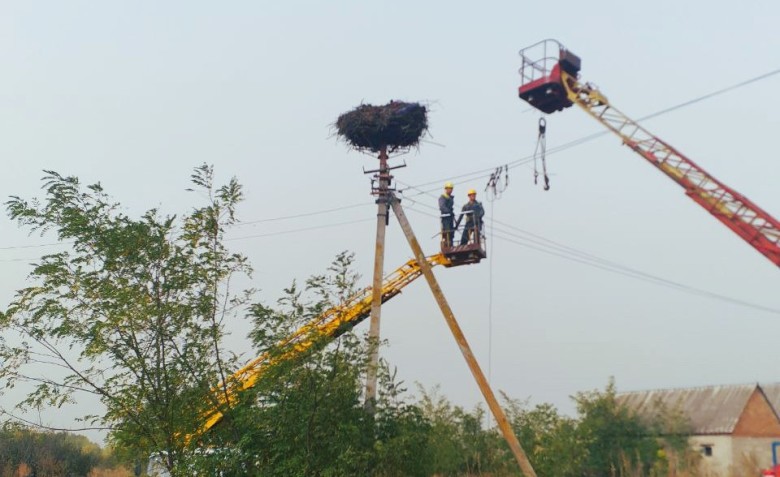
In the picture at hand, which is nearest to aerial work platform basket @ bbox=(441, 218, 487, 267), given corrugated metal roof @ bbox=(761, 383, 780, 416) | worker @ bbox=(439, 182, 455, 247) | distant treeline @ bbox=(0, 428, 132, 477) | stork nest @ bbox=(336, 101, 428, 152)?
worker @ bbox=(439, 182, 455, 247)

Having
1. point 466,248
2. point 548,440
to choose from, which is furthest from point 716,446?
point 466,248

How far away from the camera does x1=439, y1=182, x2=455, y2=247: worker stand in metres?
17.2

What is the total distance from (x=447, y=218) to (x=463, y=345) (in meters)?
3.55

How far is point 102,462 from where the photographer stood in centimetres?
2842

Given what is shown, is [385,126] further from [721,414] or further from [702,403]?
[702,403]

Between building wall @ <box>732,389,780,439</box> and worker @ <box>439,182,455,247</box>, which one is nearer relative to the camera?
worker @ <box>439,182,455,247</box>

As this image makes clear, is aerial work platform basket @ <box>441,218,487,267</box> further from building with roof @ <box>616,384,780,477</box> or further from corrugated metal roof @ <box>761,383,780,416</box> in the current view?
corrugated metal roof @ <box>761,383,780,416</box>

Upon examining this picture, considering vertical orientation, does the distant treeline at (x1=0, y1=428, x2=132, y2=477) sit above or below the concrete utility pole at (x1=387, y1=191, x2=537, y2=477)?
below

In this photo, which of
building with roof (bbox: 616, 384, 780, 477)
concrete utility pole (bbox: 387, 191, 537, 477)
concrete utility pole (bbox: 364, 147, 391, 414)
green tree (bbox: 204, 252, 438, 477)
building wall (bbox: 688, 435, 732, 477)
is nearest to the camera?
green tree (bbox: 204, 252, 438, 477)

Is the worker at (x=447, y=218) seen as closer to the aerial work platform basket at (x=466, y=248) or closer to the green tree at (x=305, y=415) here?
the aerial work platform basket at (x=466, y=248)

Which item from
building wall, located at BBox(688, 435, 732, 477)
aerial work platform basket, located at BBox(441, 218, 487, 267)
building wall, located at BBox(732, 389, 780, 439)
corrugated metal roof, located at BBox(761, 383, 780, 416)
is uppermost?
aerial work platform basket, located at BBox(441, 218, 487, 267)

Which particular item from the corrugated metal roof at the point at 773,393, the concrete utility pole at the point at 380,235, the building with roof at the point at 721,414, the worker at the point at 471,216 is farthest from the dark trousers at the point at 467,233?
the corrugated metal roof at the point at 773,393

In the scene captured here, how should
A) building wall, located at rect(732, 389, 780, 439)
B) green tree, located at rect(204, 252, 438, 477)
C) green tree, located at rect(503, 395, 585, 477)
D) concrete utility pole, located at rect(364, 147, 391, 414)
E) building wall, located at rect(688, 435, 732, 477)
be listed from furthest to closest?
building wall, located at rect(732, 389, 780, 439) < building wall, located at rect(688, 435, 732, 477) < green tree, located at rect(503, 395, 585, 477) < concrete utility pole, located at rect(364, 147, 391, 414) < green tree, located at rect(204, 252, 438, 477)

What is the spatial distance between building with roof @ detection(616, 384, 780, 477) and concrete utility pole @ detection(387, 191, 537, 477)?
19765 mm
